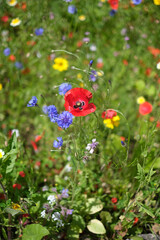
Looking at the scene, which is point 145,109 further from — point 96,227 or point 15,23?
point 15,23

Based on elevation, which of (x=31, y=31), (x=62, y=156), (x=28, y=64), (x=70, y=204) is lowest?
(x=62, y=156)

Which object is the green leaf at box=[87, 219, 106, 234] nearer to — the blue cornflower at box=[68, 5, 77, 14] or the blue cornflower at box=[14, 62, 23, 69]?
the blue cornflower at box=[14, 62, 23, 69]

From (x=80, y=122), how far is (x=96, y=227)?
77 cm

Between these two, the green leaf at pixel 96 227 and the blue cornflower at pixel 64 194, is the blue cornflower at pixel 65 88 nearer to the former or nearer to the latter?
the blue cornflower at pixel 64 194

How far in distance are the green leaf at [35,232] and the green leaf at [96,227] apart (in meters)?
0.39

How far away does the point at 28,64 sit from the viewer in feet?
9.42

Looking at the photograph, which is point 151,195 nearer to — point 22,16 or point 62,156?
point 62,156

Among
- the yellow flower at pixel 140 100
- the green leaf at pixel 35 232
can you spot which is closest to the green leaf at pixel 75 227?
the green leaf at pixel 35 232

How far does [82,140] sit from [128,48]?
1902mm

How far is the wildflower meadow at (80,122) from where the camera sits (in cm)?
145

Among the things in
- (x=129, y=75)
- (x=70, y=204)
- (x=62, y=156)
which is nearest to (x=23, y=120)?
(x=62, y=156)

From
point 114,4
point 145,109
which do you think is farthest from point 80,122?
point 114,4

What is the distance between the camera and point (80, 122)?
129 cm

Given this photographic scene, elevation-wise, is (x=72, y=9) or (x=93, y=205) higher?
(x=72, y=9)
